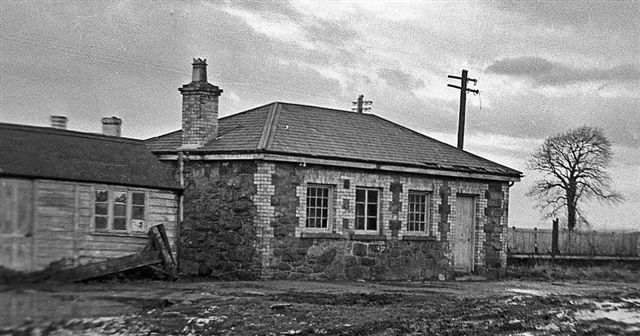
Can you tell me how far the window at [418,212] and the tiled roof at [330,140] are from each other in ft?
2.81

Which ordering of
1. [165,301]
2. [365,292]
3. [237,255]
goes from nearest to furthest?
[165,301] < [365,292] < [237,255]

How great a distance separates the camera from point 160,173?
→ 3471mm

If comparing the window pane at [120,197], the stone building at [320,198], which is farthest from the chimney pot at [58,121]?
the stone building at [320,198]

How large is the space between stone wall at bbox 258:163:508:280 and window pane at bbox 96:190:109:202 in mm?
16471

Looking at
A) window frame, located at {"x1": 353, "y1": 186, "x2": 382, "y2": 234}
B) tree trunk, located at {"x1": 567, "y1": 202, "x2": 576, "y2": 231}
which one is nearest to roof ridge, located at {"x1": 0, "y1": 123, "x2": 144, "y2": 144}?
window frame, located at {"x1": 353, "y1": 186, "x2": 382, "y2": 234}

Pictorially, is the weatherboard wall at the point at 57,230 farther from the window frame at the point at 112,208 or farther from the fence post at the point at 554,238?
the fence post at the point at 554,238

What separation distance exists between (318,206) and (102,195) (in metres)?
17.8

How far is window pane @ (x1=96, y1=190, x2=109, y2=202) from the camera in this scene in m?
2.77

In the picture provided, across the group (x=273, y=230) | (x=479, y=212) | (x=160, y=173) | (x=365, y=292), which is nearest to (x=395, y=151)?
(x=479, y=212)

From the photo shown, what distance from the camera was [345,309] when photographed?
1356 cm

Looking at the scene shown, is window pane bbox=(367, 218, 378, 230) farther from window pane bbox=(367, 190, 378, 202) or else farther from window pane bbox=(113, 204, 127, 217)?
window pane bbox=(113, 204, 127, 217)

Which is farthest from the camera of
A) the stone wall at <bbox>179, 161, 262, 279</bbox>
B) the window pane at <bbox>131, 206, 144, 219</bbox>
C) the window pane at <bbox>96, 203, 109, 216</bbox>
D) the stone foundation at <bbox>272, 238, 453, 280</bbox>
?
the stone foundation at <bbox>272, 238, 453, 280</bbox>

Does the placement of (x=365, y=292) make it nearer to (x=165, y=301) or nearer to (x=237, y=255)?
(x=237, y=255)

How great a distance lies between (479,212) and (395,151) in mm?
3129
